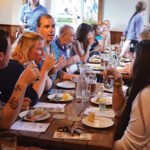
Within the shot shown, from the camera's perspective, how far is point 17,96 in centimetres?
153

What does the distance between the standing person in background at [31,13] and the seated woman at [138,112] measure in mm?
4428

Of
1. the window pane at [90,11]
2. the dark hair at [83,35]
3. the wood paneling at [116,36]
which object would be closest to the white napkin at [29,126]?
the dark hair at [83,35]

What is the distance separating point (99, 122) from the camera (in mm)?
1641

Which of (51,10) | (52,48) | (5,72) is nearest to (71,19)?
(51,10)

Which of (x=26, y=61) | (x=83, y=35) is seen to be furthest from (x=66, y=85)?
(x=83, y=35)

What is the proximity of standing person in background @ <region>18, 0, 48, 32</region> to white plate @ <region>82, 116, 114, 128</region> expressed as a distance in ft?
14.2

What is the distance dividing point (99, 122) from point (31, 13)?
15.4ft

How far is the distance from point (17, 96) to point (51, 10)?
689 centimetres

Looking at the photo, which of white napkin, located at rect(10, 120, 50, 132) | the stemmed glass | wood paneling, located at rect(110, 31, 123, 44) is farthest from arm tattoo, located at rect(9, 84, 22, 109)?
wood paneling, located at rect(110, 31, 123, 44)

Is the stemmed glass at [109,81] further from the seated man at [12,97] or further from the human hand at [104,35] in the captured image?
the human hand at [104,35]

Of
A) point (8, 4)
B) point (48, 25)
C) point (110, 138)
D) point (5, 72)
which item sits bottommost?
point (110, 138)

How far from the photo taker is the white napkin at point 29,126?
4.95 ft

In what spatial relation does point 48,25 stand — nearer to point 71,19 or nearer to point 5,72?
point 5,72

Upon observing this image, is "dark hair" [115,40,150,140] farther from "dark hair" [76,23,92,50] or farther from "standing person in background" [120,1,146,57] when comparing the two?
"standing person in background" [120,1,146,57]
